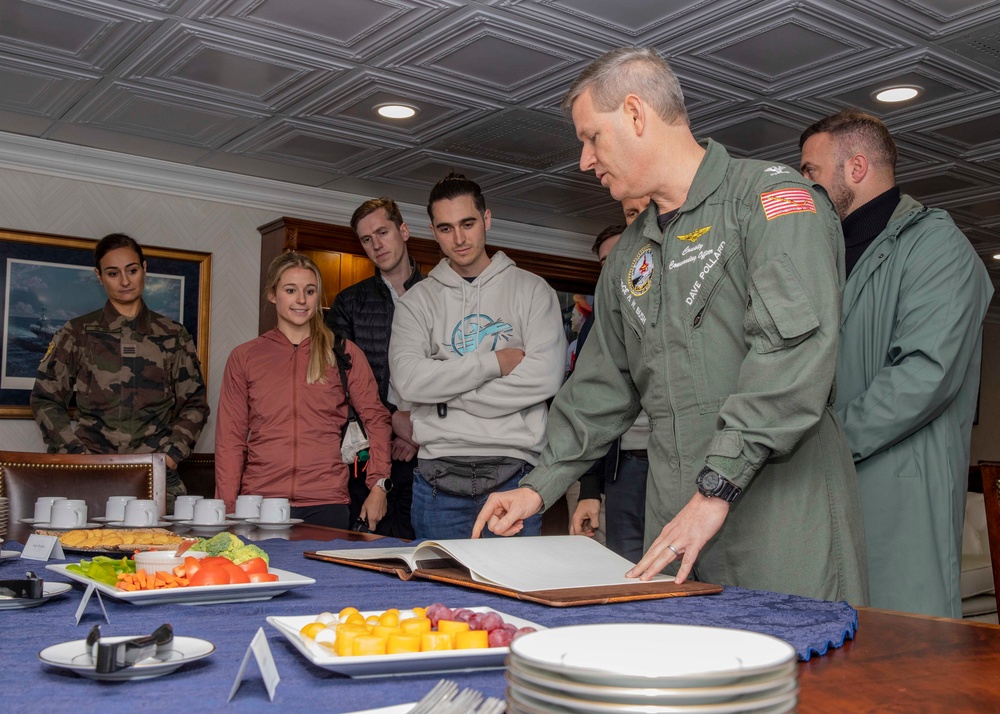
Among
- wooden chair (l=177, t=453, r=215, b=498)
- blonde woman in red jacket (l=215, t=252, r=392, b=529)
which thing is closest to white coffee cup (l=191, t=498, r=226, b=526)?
blonde woman in red jacket (l=215, t=252, r=392, b=529)

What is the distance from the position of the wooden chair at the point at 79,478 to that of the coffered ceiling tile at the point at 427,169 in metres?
2.91

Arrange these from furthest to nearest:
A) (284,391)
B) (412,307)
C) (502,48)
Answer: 1. (502,48)
2. (284,391)
3. (412,307)

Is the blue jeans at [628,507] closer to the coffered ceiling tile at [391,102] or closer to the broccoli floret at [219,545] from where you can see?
the broccoli floret at [219,545]

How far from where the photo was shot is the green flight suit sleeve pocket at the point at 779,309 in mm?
1438

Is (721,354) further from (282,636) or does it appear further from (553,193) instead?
(553,193)

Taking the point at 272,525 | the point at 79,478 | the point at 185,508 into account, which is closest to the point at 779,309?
the point at 272,525

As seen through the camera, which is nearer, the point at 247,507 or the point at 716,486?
the point at 716,486

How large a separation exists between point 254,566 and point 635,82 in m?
1.05

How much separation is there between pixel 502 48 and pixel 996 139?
3.01 m

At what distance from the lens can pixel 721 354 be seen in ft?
5.30

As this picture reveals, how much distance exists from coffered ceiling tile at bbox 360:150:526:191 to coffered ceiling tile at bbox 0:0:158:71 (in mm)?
1758

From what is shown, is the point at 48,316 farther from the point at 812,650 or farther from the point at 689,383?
the point at 812,650

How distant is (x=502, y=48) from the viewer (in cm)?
387

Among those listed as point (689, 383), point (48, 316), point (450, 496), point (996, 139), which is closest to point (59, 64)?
point (48, 316)
